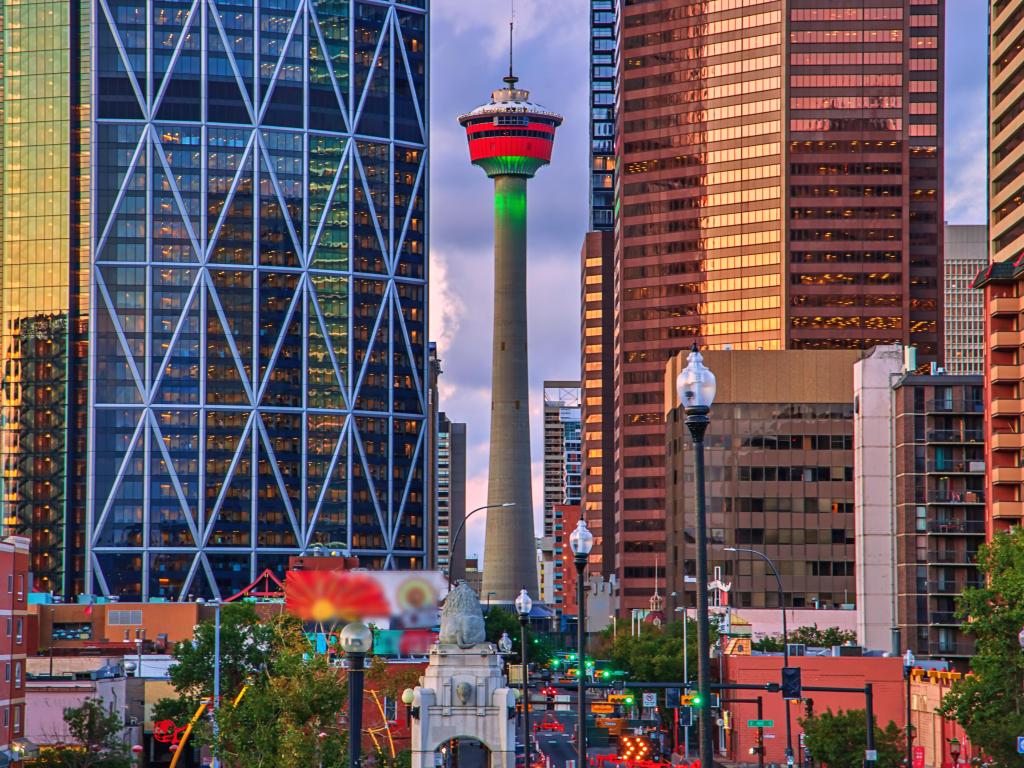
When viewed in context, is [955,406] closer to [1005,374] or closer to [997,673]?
[1005,374]

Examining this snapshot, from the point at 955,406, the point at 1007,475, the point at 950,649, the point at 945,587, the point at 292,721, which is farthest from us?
the point at 955,406

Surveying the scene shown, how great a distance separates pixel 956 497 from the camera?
161000 millimetres

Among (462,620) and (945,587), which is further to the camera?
(945,587)

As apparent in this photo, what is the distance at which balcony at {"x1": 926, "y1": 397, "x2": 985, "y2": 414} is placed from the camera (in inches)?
6299

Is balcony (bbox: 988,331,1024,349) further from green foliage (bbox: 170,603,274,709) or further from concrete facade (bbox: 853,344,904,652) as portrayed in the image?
green foliage (bbox: 170,603,274,709)

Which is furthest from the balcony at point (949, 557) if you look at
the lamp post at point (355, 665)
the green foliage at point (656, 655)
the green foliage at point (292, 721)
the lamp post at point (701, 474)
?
the lamp post at point (701, 474)

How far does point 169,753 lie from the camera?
410 ft

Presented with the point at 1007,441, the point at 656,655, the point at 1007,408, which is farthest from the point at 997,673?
the point at 656,655

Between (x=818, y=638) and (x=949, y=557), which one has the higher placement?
(x=949, y=557)

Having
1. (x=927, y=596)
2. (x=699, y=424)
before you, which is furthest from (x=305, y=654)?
(x=927, y=596)

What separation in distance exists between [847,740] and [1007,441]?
134 ft

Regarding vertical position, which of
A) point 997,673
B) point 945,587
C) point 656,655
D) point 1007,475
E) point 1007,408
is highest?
point 1007,408

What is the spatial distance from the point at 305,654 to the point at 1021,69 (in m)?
75.4

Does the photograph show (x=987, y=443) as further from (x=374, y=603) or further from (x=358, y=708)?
(x=358, y=708)
